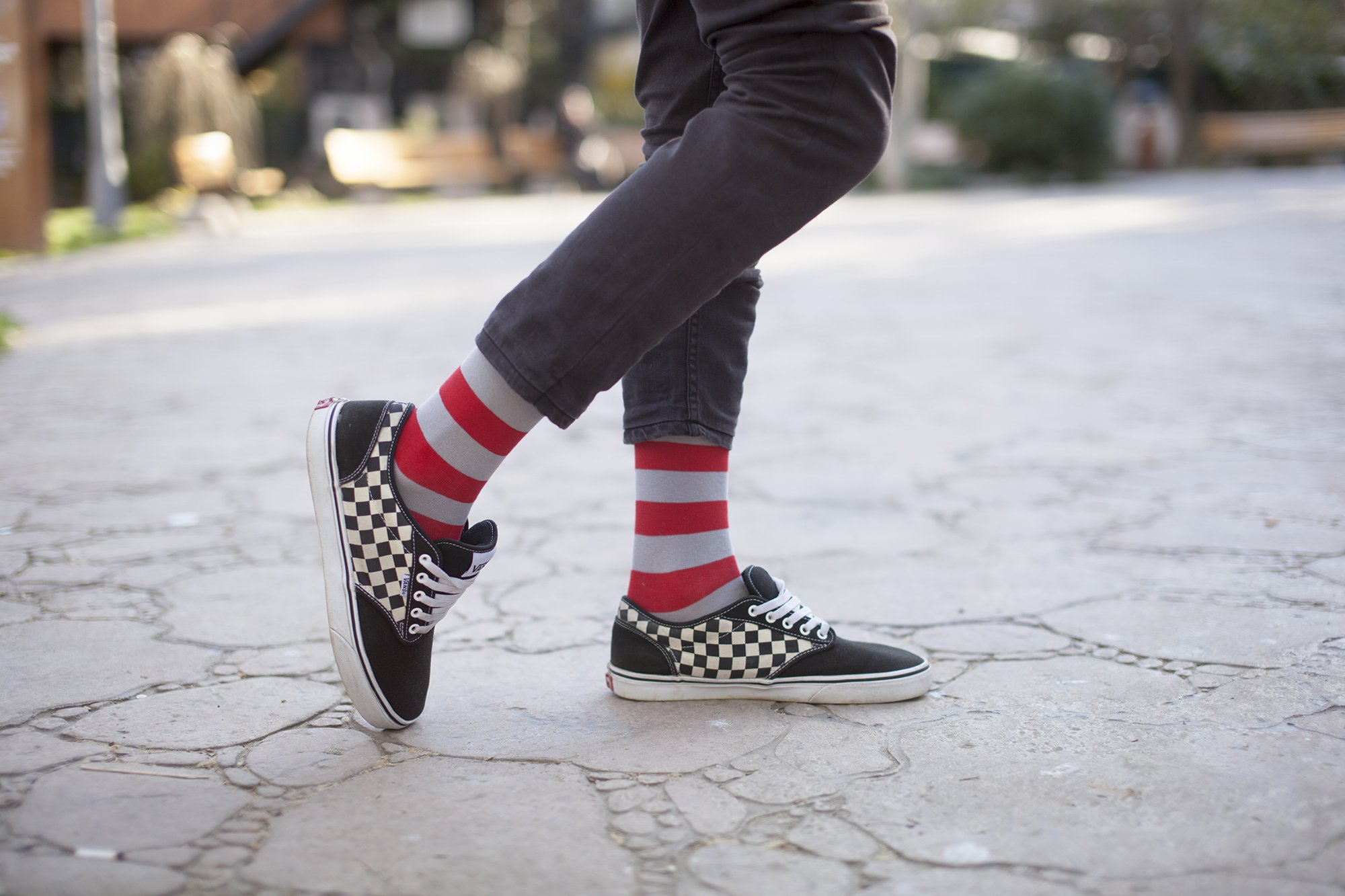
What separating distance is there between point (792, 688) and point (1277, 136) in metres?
18.0

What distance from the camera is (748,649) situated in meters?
1.35

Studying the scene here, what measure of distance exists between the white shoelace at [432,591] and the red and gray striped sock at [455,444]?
33mm

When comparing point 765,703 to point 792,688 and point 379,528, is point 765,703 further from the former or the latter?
point 379,528

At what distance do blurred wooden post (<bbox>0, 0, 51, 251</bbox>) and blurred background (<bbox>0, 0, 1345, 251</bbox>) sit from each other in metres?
0.01

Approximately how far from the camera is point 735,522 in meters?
2.13

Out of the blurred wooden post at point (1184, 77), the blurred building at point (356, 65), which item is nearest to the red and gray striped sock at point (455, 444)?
the blurred building at point (356, 65)

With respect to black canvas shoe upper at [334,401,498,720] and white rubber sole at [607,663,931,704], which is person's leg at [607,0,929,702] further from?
black canvas shoe upper at [334,401,498,720]

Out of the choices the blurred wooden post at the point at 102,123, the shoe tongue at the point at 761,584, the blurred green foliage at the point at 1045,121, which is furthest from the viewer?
the blurred green foliage at the point at 1045,121

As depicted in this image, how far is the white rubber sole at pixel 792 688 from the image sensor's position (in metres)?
1.34

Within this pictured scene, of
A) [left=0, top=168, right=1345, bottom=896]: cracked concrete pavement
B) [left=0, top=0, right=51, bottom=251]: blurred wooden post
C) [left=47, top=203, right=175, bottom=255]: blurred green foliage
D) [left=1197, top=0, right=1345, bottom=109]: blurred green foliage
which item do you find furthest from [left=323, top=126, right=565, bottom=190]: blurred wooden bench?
[left=1197, top=0, right=1345, bottom=109]: blurred green foliage

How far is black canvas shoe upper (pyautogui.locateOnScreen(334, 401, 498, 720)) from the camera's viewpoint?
3.89 ft

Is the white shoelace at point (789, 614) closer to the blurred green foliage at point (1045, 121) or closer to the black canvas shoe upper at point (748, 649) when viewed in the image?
the black canvas shoe upper at point (748, 649)

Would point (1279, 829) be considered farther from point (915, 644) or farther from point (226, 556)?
point (226, 556)

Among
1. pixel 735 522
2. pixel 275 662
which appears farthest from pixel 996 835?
pixel 735 522
